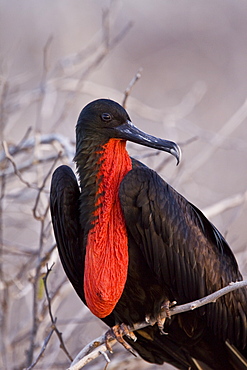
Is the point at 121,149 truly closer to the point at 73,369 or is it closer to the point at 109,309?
the point at 109,309

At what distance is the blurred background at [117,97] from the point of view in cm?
420

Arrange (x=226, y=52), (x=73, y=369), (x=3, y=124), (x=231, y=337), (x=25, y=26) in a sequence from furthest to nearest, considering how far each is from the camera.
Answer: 1. (x=226, y=52)
2. (x=25, y=26)
3. (x=3, y=124)
4. (x=231, y=337)
5. (x=73, y=369)

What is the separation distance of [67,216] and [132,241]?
29 centimetres

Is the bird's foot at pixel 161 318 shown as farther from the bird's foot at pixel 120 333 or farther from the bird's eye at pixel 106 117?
the bird's eye at pixel 106 117

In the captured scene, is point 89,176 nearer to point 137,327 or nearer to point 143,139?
point 143,139

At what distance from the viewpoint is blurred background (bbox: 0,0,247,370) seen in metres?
4.20

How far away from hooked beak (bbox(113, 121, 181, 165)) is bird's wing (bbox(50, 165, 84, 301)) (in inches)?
Result: 11.8

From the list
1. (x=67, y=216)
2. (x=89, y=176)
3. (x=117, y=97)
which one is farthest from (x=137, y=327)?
(x=117, y=97)

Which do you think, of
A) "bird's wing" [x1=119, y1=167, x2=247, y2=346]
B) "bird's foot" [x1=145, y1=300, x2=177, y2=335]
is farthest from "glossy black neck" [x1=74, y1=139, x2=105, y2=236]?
"bird's foot" [x1=145, y1=300, x2=177, y2=335]

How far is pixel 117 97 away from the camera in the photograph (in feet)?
18.9

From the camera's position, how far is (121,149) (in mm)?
3170

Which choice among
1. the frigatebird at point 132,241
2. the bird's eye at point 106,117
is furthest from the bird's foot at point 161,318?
the bird's eye at point 106,117

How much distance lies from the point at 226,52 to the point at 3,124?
7.85 meters

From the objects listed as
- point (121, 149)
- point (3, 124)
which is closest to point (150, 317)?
point (121, 149)
